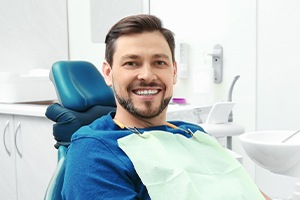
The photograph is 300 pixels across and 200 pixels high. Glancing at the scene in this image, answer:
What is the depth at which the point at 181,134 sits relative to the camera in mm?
1297

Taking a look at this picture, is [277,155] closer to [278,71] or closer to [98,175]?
[98,175]

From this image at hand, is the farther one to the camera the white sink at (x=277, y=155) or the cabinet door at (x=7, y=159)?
the cabinet door at (x=7, y=159)

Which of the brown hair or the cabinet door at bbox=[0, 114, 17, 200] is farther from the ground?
the brown hair

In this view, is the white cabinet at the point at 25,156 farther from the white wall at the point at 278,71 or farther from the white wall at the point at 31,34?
the white wall at the point at 278,71

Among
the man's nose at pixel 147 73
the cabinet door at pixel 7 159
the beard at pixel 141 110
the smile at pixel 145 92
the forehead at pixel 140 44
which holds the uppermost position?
the forehead at pixel 140 44

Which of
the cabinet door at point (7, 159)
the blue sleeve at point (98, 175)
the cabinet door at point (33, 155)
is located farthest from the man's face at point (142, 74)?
the cabinet door at point (7, 159)

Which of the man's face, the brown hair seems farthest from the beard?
the brown hair

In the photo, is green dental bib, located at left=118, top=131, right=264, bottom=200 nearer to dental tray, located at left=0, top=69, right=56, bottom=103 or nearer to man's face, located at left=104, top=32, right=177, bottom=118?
man's face, located at left=104, top=32, right=177, bottom=118

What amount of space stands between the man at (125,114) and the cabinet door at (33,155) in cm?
117

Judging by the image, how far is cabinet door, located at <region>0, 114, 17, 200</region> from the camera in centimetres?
257

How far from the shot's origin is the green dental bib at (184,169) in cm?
107

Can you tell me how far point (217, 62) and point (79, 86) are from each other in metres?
1.09

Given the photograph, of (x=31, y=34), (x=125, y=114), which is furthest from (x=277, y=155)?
(x=31, y=34)

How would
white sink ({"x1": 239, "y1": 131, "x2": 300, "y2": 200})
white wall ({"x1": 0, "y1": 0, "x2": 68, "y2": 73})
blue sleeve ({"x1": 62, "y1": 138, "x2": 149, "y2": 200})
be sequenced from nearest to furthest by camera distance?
1. blue sleeve ({"x1": 62, "y1": 138, "x2": 149, "y2": 200})
2. white sink ({"x1": 239, "y1": 131, "x2": 300, "y2": 200})
3. white wall ({"x1": 0, "y1": 0, "x2": 68, "y2": 73})
